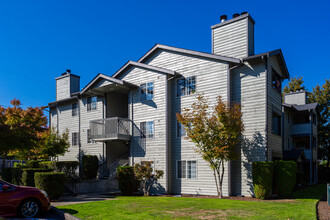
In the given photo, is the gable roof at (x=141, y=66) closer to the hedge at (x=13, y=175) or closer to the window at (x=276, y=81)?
the window at (x=276, y=81)

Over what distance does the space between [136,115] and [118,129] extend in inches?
65.3

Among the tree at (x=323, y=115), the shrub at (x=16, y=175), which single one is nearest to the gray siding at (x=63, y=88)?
the shrub at (x=16, y=175)

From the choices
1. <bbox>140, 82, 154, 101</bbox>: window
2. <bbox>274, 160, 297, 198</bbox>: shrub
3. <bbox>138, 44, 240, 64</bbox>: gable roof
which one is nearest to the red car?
<bbox>140, 82, 154, 101</bbox>: window

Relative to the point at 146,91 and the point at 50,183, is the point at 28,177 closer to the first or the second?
the point at 50,183

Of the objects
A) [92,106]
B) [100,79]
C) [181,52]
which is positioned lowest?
[92,106]

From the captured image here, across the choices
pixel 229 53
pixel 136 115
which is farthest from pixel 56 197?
pixel 229 53

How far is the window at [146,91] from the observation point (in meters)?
20.9

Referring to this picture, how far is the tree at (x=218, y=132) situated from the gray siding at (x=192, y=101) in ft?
3.36

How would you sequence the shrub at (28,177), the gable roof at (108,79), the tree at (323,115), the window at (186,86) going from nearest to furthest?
the shrub at (28,177)
the window at (186,86)
the gable roof at (108,79)
the tree at (323,115)

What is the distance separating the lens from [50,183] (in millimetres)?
15273

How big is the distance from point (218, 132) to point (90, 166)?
458 inches

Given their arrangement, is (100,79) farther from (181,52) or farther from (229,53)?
(229,53)

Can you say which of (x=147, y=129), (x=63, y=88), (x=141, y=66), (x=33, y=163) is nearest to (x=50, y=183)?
(x=147, y=129)

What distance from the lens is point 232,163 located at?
57.2ft
